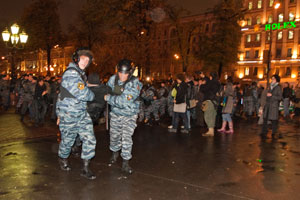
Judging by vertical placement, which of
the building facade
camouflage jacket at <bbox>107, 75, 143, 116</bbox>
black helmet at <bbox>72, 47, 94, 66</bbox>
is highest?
the building facade

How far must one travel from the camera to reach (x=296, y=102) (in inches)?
618

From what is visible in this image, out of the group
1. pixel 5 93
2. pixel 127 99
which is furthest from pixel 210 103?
pixel 5 93

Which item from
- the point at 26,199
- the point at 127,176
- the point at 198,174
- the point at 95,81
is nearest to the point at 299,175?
the point at 198,174

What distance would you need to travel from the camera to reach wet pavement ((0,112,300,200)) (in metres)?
4.69

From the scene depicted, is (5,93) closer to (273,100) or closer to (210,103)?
(210,103)

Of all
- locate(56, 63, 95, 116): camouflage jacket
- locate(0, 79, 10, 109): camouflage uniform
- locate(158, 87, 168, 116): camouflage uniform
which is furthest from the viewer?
locate(0, 79, 10, 109): camouflage uniform

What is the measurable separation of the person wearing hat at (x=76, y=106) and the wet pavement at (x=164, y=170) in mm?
544

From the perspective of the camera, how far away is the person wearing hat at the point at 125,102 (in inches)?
213

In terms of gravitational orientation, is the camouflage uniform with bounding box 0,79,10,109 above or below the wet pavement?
above

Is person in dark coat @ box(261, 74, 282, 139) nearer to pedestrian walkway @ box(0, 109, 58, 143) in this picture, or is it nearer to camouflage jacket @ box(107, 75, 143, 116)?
camouflage jacket @ box(107, 75, 143, 116)

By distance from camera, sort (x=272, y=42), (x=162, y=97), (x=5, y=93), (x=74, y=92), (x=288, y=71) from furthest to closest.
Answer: (x=272, y=42), (x=288, y=71), (x=5, y=93), (x=162, y=97), (x=74, y=92)

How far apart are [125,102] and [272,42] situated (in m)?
63.0

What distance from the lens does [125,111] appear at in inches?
217

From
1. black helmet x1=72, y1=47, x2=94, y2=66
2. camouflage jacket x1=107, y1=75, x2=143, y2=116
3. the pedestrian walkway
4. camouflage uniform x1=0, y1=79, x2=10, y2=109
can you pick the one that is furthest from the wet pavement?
camouflage uniform x1=0, y1=79, x2=10, y2=109
